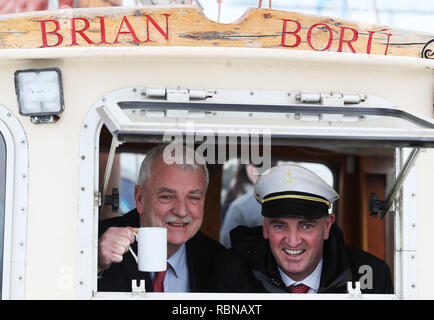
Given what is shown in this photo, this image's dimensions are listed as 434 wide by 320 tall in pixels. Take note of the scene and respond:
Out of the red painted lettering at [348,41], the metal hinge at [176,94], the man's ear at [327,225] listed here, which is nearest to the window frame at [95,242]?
the metal hinge at [176,94]

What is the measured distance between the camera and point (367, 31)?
3035mm

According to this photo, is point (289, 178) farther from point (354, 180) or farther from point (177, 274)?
point (354, 180)

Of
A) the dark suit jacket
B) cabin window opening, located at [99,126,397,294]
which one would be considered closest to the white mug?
the dark suit jacket

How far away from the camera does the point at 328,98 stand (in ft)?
9.36

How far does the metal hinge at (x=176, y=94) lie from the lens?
278 centimetres

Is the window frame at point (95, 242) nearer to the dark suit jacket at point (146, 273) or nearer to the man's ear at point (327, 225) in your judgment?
the dark suit jacket at point (146, 273)

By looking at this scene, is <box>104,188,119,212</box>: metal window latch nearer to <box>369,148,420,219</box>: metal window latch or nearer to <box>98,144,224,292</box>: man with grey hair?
<box>98,144,224,292</box>: man with grey hair

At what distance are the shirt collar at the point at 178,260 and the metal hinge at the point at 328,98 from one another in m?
1.14

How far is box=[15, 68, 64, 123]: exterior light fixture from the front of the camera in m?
2.76

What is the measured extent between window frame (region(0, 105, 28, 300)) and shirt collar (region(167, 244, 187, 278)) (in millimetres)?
892

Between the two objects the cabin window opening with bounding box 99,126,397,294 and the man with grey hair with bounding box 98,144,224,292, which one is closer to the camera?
the man with grey hair with bounding box 98,144,224,292

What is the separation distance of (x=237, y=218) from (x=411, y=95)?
3.06m
